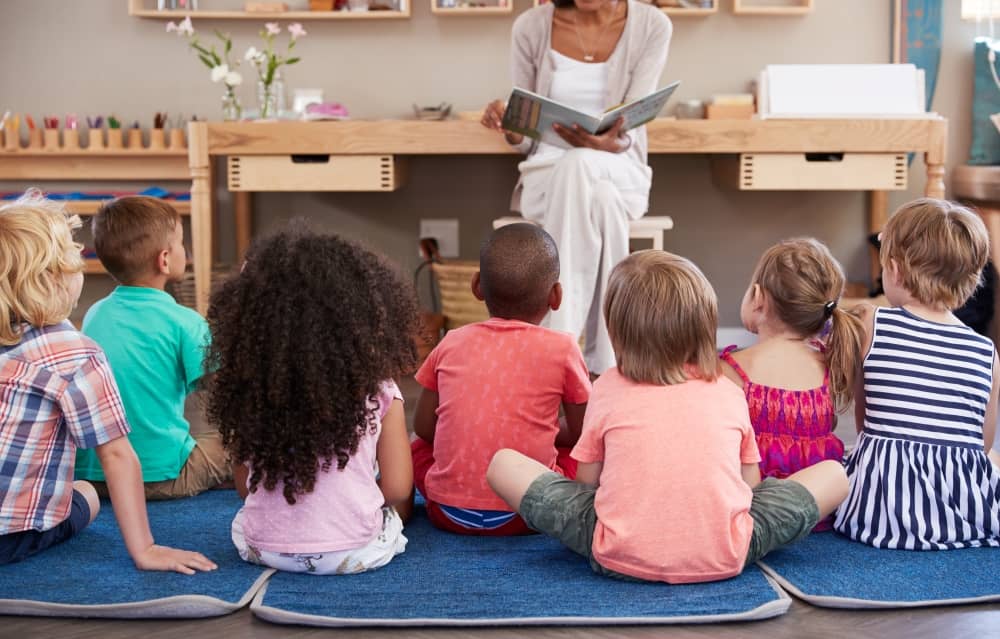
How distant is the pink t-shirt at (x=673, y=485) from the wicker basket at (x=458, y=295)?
6.08 feet

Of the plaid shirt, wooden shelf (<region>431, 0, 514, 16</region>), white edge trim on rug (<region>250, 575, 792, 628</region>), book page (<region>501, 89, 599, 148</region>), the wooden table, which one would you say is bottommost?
white edge trim on rug (<region>250, 575, 792, 628</region>)

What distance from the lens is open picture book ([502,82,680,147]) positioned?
8.81ft

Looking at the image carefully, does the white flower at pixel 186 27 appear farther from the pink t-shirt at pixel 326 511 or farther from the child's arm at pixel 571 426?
the pink t-shirt at pixel 326 511

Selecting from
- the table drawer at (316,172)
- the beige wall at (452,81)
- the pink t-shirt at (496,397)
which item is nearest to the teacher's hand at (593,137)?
the table drawer at (316,172)

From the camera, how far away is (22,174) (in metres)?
3.88

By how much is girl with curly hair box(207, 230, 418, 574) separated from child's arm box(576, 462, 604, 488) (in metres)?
0.29

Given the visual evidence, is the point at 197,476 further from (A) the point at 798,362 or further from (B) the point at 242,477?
(A) the point at 798,362

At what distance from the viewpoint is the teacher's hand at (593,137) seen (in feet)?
9.32

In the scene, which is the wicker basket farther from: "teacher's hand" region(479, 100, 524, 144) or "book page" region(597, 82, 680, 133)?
"book page" region(597, 82, 680, 133)

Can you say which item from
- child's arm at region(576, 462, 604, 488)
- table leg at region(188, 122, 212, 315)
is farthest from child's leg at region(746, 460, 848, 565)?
table leg at region(188, 122, 212, 315)

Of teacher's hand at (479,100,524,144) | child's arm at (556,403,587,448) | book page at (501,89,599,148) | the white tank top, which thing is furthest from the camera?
the white tank top

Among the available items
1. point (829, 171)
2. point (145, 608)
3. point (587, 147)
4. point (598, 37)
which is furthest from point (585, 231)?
point (145, 608)

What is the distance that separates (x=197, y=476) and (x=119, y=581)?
526 millimetres

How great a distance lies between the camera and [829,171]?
3.19m
